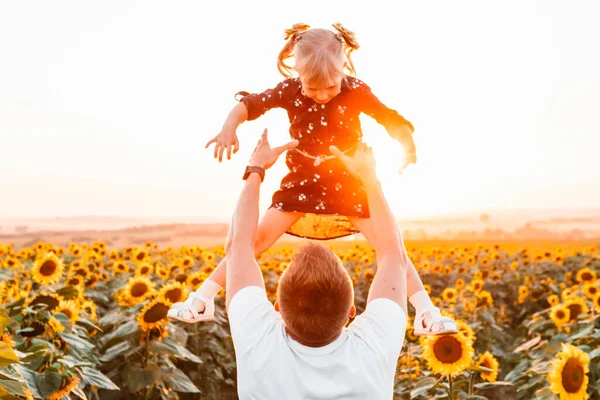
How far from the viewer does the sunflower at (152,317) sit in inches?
207

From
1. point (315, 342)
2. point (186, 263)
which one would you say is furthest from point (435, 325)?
point (186, 263)

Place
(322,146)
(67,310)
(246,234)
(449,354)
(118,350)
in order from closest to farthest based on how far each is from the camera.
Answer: (246,234)
(322,146)
(449,354)
(67,310)
(118,350)

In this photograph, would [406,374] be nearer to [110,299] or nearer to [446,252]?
[110,299]

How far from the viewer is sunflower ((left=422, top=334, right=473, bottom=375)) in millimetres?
4488

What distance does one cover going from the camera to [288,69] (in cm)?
396

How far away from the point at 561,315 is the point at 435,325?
3397 mm

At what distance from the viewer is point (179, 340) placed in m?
5.63

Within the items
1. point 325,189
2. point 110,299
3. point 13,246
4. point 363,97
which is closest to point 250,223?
point 325,189

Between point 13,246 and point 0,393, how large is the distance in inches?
364

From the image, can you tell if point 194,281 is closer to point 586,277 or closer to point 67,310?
point 67,310

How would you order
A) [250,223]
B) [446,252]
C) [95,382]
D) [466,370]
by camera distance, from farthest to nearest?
[446,252], [466,370], [95,382], [250,223]

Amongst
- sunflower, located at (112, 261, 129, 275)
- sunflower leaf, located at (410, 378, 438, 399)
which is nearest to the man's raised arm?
sunflower leaf, located at (410, 378, 438, 399)

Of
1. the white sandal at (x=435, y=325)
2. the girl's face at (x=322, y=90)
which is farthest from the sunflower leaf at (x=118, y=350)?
the girl's face at (x=322, y=90)

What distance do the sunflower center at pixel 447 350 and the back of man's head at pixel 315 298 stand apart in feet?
8.07
